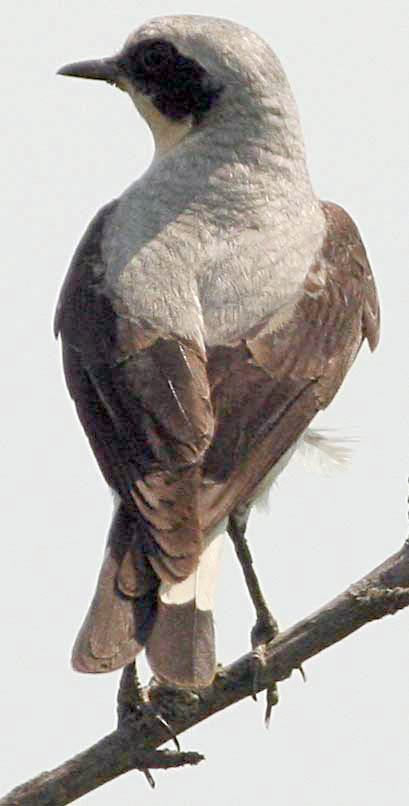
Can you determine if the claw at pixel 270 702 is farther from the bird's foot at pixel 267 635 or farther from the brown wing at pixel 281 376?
the brown wing at pixel 281 376

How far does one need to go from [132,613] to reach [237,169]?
7.85 feet

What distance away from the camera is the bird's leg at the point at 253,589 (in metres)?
7.77

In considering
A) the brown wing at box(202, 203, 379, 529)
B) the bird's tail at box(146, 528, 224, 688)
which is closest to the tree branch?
the bird's tail at box(146, 528, 224, 688)

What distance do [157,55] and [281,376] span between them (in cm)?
203

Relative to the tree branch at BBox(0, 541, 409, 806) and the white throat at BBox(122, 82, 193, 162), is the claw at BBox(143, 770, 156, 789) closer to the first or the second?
the tree branch at BBox(0, 541, 409, 806)

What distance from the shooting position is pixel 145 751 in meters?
6.91

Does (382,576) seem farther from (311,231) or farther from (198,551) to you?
(311,231)

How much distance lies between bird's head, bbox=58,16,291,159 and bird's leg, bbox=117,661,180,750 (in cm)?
264

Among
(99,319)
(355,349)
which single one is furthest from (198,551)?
(355,349)

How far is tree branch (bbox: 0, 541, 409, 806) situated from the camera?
6.55 m

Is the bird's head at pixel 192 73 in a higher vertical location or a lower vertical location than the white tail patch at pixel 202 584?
higher

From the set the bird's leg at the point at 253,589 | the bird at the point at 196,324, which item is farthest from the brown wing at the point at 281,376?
the bird's leg at the point at 253,589

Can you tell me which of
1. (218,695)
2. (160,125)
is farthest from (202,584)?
(160,125)

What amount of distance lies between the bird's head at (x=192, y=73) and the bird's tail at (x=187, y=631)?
253 cm
